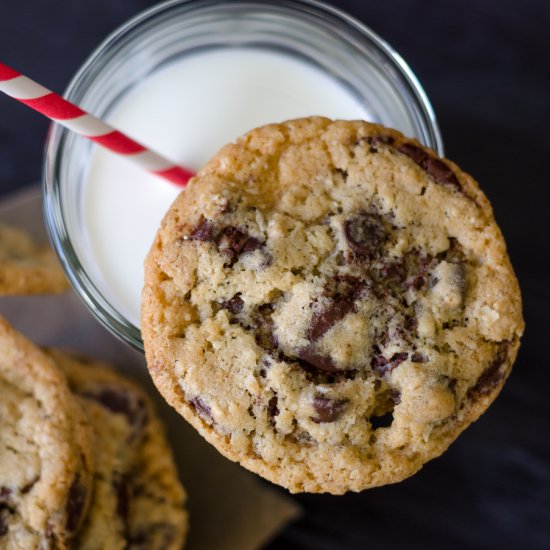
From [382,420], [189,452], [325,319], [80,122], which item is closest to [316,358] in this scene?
[325,319]

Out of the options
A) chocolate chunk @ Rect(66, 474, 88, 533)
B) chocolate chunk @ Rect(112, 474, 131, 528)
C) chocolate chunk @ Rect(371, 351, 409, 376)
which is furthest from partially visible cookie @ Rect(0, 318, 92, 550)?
chocolate chunk @ Rect(371, 351, 409, 376)

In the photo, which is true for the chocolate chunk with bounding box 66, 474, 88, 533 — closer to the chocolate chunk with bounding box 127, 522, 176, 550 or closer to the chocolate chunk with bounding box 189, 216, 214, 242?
the chocolate chunk with bounding box 127, 522, 176, 550

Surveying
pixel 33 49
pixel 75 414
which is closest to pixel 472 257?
pixel 75 414

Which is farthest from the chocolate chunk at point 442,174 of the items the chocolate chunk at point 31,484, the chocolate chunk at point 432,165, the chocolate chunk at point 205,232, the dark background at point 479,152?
the chocolate chunk at point 31,484

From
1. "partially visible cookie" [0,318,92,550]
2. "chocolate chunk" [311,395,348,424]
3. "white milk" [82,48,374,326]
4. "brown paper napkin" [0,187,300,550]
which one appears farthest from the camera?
"brown paper napkin" [0,187,300,550]

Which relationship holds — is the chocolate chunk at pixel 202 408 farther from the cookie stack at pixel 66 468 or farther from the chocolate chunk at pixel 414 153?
the chocolate chunk at pixel 414 153

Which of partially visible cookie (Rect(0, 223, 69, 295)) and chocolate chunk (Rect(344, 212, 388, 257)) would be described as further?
partially visible cookie (Rect(0, 223, 69, 295))

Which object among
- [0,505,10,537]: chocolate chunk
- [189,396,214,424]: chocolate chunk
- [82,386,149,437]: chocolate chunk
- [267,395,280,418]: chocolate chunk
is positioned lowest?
[0,505,10,537]: chocolate chunk
